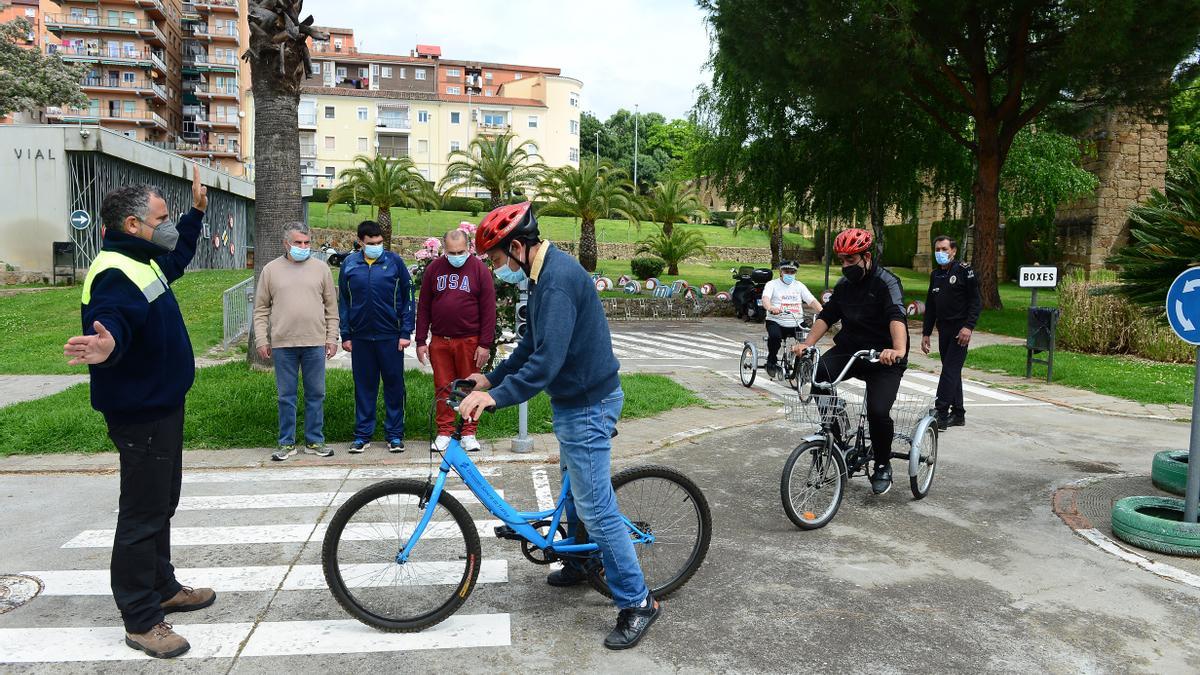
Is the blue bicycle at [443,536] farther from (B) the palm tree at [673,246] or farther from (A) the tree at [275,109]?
(B) the palm tree at [673,246]

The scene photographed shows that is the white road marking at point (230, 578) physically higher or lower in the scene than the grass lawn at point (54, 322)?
lower

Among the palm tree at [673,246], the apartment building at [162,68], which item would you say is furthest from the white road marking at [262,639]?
the apartment building at [162,68]

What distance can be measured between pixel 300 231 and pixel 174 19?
281ft

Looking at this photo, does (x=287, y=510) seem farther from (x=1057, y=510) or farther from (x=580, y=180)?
(x=580, y=180)

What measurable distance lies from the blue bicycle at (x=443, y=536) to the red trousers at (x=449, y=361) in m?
3.43

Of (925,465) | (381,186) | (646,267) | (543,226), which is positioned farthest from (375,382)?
(543,226)

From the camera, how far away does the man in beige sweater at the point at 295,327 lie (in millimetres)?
7949

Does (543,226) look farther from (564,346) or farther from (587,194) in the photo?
(564,346)

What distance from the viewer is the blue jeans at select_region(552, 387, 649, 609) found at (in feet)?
13.8

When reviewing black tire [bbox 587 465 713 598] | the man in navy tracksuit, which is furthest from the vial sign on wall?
black tire [bbox 587 465 713 598]

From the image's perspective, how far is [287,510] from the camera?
6.50 metres

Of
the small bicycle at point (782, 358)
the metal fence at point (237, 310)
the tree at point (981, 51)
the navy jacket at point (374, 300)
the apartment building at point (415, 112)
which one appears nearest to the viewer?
the navy jacket at point (374, 300)

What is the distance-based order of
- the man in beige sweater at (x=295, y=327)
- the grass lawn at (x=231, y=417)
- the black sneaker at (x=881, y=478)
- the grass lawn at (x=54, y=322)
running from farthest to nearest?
the grass lawn at (x=54, y=322) < the grass lawn at (x=231, y=417) < the man in beige sweater at (x=295, y=327) < the black sneaker at (x=881, y=478)

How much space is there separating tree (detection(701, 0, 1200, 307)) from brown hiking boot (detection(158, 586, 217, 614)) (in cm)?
2116
